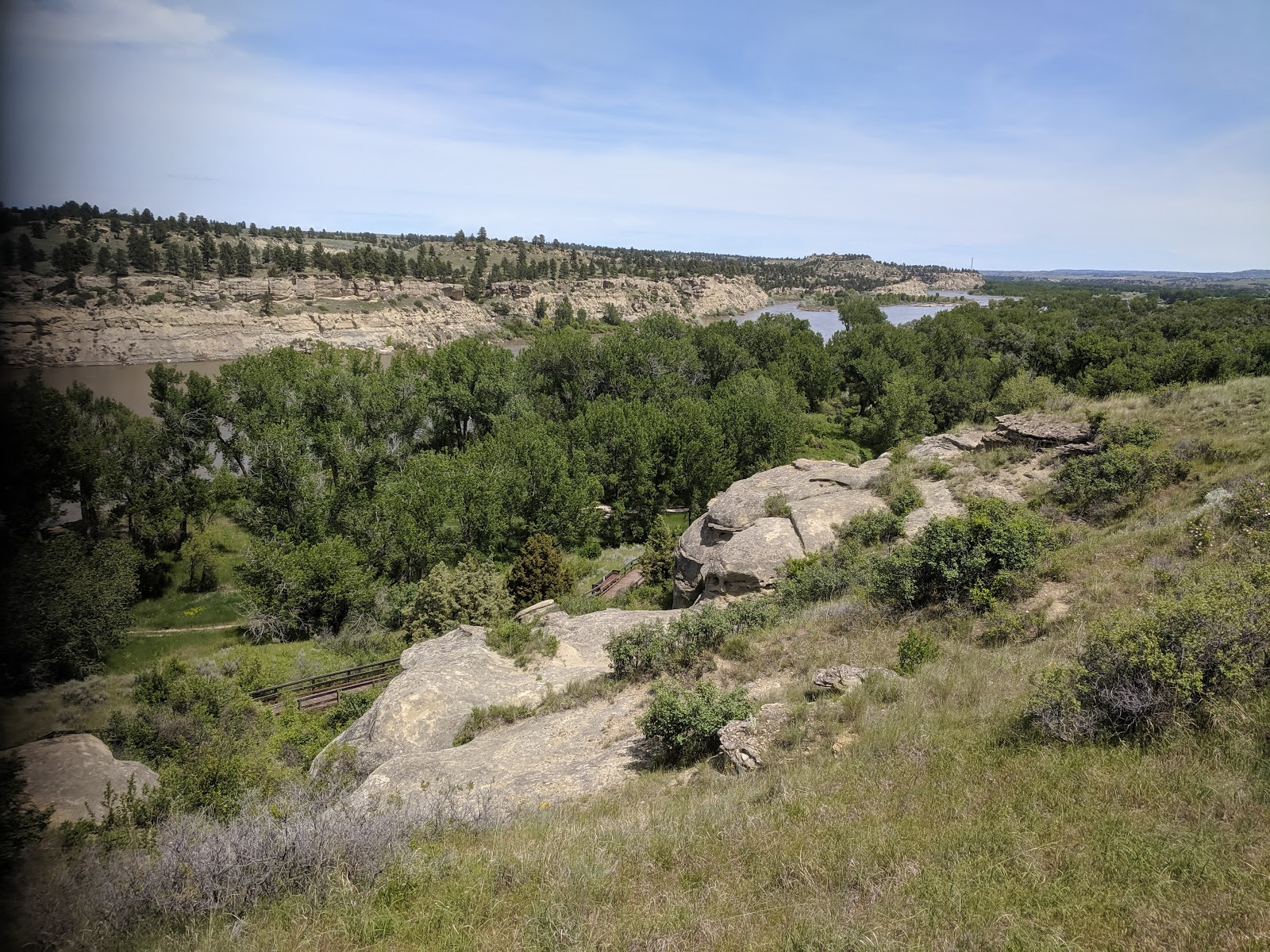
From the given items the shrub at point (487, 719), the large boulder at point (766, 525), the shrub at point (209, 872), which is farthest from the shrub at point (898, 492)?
the shrub at point (209, 872)

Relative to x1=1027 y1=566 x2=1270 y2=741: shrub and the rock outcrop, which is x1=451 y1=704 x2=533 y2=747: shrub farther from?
x1=1027 y1=566 x2=1270 y2=741: shrub

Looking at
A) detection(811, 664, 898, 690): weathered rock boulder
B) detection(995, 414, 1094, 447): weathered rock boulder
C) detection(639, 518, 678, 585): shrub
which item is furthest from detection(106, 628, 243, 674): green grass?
detection(995, 414, 1094, 447): weathered rock boulder

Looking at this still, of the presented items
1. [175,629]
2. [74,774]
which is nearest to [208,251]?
[175,629]

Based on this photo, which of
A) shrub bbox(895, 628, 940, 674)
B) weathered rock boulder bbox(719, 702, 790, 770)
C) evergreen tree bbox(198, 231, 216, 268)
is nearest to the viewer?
weathered rock boulder bbox(719, 702, 790, 770)

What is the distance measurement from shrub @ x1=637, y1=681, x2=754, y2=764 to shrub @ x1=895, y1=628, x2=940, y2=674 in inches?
103

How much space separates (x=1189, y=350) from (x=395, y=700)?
152 feet

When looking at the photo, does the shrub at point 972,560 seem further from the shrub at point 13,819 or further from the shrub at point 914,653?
the shrub at point 13,819

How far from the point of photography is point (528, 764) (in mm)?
9812

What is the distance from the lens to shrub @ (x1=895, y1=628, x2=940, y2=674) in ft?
31.4

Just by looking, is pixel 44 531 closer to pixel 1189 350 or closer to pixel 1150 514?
pixel 1150 514

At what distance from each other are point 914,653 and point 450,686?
951 centimetres

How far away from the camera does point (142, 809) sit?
27.5 ft

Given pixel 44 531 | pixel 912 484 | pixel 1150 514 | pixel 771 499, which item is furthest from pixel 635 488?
pixel 44 531

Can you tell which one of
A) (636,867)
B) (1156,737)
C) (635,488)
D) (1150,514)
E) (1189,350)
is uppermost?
(1189,350)
